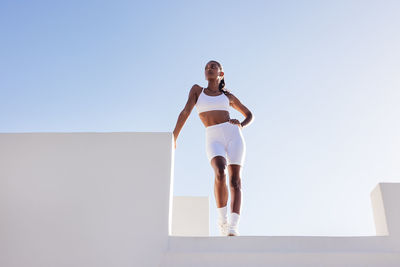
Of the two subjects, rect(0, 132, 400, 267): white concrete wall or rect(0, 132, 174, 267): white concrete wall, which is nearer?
rect(0, 132, 400, 267): white concrete wall

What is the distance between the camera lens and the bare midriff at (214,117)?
16.8 ft

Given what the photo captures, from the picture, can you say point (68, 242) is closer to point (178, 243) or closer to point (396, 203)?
point (178, 243)

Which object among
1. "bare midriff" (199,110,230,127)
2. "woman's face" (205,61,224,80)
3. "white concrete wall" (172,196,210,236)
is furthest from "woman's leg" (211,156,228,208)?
"white concrete wall" (172,196,210,236)

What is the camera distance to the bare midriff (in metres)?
5.11

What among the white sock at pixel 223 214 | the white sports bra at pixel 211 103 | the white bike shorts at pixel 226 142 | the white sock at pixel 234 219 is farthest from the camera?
the white sports bra at pixel 211 103

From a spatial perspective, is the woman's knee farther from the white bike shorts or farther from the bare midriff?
the bare midriff

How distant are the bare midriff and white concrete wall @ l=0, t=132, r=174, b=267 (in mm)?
968

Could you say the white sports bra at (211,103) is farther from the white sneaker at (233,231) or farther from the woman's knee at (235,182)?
the white sneaker at (233,231)

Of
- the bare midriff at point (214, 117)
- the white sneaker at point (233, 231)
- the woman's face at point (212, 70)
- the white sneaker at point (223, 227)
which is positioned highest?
the woman's face at point (212, 70)

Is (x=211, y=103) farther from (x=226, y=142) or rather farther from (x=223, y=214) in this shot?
(x=223, y=214)

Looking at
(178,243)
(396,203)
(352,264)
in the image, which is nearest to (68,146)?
(178,243)

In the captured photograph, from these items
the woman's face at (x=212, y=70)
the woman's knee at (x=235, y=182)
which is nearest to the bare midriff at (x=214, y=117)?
the woman's face at (x=212, y=70)

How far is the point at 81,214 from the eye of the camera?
4.04 metres

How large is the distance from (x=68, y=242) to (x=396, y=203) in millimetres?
2966
